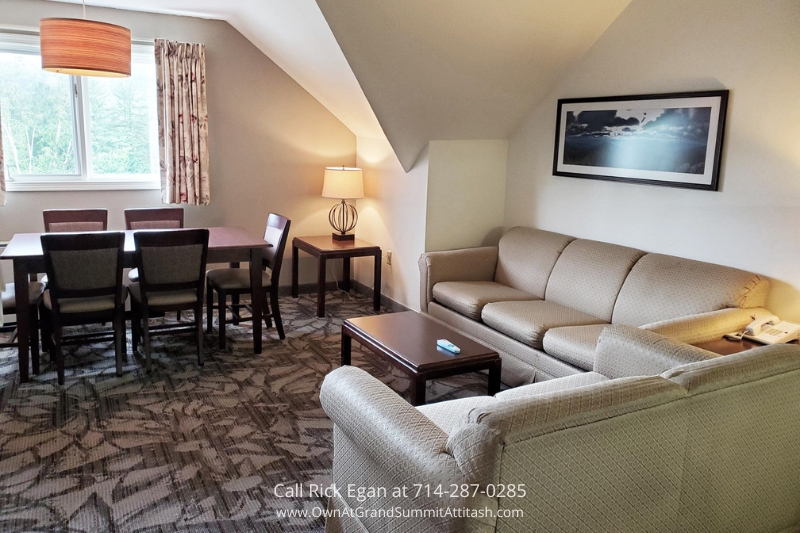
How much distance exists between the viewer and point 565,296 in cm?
422

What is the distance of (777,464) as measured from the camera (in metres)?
→ 2.15

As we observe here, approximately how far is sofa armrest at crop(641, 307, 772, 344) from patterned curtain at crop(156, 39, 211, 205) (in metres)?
3.85

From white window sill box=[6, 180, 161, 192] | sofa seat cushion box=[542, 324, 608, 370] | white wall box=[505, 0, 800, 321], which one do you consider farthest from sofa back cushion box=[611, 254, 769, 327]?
white window sill box=[6, 180, 161, 192]

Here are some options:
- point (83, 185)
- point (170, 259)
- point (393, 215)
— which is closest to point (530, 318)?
point (393, 215)

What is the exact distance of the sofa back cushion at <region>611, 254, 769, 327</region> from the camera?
3.28 metres

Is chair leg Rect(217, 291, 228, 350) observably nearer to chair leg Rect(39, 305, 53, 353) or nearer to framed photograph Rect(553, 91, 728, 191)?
chair leg Rect(39, 305, 53, 353)

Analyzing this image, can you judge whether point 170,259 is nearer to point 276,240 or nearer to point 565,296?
point 276,240

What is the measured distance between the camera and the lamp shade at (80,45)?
10.9 ft

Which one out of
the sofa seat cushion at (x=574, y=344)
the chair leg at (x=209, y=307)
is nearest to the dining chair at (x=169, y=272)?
the chair leg at (x=209, y=307)

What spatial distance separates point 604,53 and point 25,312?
398 cm

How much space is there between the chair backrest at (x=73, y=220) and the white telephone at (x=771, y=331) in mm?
4238

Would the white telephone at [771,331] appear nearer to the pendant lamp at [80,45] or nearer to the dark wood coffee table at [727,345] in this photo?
the dark wood coffee table at [727,345]

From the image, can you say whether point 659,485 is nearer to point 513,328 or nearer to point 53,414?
Answer: point 513,328

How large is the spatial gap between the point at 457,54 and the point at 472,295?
1596 millimetres
